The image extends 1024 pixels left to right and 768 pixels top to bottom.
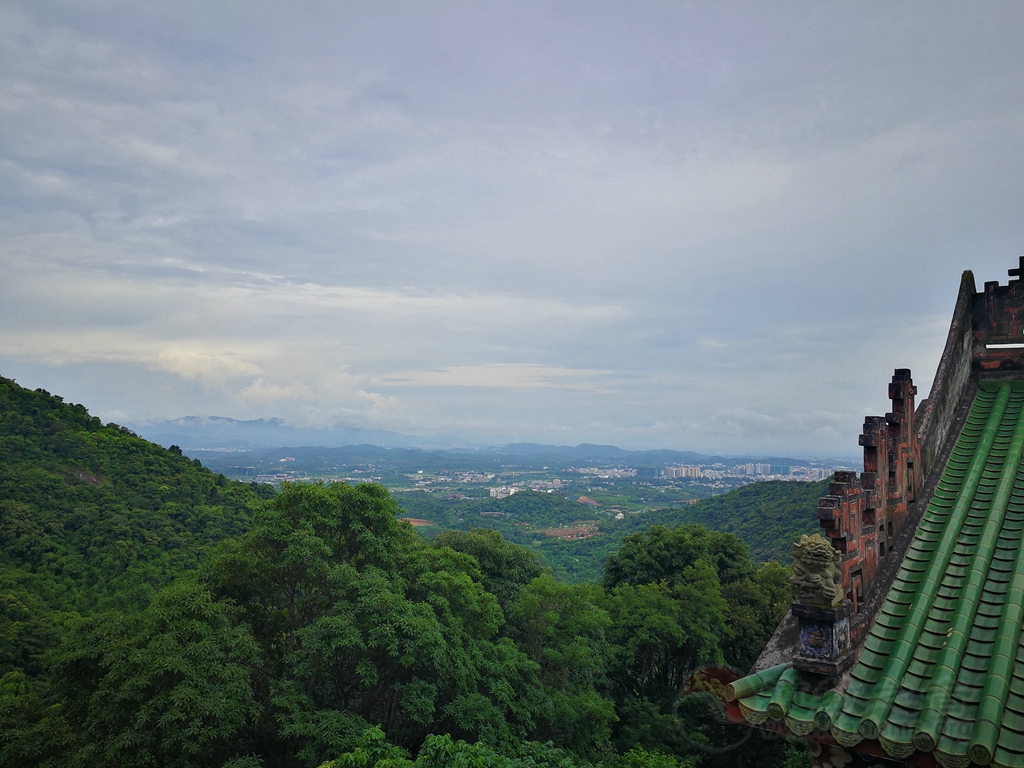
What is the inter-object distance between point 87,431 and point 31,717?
4115cm

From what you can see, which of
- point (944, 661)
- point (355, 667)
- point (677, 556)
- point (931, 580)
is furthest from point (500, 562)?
point (944, 661)

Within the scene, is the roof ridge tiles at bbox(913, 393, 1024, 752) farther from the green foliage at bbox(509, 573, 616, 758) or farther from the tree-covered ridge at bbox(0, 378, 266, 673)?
the tree-covered ridge at bbox(0, 378, 266, 673)

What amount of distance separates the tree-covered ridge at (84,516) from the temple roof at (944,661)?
28314mm

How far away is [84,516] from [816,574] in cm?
4063

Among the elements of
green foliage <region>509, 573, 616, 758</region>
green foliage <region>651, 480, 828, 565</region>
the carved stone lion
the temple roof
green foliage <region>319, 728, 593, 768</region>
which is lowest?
green foliage <region>651, 480, 828, 565</region>

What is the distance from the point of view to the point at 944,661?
4453mm

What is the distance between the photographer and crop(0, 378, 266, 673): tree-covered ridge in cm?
2753

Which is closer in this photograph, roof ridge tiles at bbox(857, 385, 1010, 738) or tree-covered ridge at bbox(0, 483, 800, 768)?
roof ridge tiles at bbox(857, 385, 1010, 738)

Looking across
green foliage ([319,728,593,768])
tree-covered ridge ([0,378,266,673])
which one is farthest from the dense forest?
tree-covered ridge ([0,378,266,673])

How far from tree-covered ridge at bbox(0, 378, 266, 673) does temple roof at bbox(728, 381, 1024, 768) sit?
28.3 m

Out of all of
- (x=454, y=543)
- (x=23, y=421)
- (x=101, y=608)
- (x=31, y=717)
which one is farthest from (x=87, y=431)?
(x=31, y=717)

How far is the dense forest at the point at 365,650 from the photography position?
37.7 feet

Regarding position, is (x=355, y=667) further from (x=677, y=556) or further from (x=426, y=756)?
(x=677, y=556)

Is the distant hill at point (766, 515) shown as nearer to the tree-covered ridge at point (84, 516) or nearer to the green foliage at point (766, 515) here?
the green foliage at point (766, 515)
